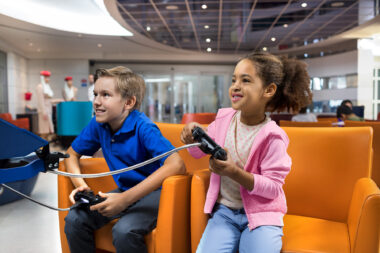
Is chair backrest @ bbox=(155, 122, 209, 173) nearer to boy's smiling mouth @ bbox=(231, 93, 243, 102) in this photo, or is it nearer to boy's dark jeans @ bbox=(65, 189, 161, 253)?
boy's dark jeans @ bbox=(65, 189, 161, 253)

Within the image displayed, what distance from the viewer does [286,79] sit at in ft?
4.75

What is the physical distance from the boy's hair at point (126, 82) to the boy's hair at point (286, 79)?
58 centimetres

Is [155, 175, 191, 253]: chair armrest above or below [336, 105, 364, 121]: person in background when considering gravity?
below

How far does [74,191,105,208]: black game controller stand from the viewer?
4.46 ft

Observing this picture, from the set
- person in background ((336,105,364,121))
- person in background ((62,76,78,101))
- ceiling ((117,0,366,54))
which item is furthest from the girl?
person in background ((62,76,78,101))

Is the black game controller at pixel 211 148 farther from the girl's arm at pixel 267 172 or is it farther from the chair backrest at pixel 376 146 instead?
the chair backrest at pixel 376 146

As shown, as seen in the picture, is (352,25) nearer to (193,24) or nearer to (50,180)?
(193,24)

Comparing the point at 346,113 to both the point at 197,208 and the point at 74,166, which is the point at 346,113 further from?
the point at 74,166

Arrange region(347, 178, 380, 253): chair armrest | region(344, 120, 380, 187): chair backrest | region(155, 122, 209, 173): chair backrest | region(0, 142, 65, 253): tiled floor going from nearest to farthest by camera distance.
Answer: region(347, 178, 380, 253): chair armrest < region(155, 122, 209, 173): chair backrest < region(0, 142, 65, 253): tiled floor < region(344, 120, 380, 187): chair backrest

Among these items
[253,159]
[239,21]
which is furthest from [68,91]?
[253,159]

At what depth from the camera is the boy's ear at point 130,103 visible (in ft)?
5.41

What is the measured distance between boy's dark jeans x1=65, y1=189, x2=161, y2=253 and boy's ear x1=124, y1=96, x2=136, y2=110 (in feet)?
1.47

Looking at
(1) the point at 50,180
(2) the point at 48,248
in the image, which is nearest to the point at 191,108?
(1) the point at 50,180

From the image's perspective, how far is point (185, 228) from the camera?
1.47m
